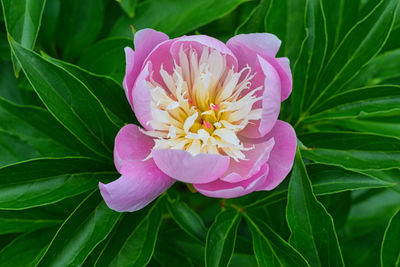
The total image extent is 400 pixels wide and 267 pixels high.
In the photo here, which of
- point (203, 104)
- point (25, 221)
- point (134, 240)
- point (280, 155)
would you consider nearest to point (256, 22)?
point (203, 104)

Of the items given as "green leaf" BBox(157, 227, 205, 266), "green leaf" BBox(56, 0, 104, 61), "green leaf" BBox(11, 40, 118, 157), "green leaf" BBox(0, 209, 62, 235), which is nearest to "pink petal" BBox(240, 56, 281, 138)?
"green leaf" BBox(11, 40, 118, 157)

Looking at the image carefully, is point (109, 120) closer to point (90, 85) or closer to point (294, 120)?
point (90, 85)

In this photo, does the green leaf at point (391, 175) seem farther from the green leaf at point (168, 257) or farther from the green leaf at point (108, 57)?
the green leaf at point (108, 57)

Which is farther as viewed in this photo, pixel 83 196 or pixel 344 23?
pixel 344 23

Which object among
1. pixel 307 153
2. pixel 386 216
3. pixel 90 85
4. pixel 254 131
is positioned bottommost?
pixel 386 216

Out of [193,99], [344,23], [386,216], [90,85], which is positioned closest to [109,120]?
[90,85]

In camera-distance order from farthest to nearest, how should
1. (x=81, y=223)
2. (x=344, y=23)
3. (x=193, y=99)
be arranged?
(x=344, y=23) → (x=193, y=99) → (x=81, y=223)
